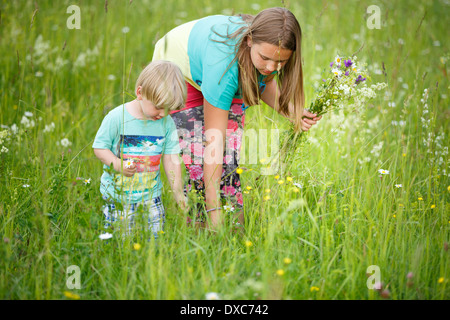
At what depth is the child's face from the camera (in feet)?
6.51

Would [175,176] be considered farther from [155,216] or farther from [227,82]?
[227,82]

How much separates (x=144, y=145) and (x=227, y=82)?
0.52 meters

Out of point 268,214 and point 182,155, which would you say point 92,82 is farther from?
point 268,214

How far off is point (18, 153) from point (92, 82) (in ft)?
3.88

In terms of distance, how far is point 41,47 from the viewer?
3.70 meters

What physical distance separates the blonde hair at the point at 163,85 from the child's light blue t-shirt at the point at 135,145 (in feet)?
0.39

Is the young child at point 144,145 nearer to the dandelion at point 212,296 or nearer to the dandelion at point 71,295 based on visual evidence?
the dandelion at point 71,295

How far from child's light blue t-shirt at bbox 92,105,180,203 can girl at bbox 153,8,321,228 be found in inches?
10.2

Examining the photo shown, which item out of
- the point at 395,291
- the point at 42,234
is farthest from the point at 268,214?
the point at 42,234

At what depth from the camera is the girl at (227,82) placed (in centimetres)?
196

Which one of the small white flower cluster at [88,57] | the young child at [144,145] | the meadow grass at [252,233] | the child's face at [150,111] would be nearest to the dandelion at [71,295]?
the meadow grass at [252,233]

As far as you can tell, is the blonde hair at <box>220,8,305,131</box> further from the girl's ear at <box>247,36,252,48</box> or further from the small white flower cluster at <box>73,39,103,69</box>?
the small white flower cluster at <box>73,39,103,69</box>

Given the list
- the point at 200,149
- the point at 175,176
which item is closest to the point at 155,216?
the point at 175,176

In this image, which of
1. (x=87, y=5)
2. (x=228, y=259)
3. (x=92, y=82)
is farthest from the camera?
(x=87, y=5)
